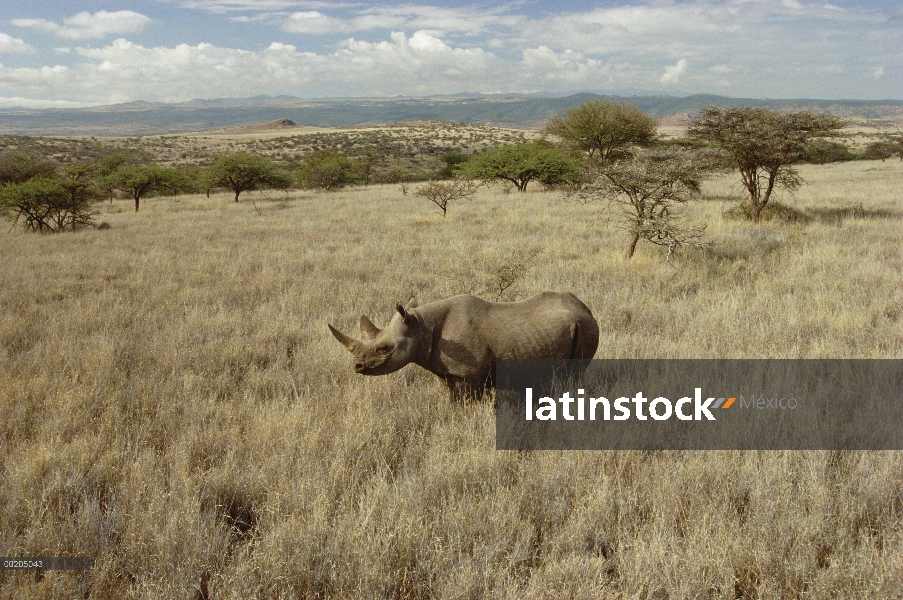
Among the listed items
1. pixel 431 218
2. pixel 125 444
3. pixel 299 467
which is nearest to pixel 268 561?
pixel 299 467

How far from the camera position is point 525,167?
1078 inches

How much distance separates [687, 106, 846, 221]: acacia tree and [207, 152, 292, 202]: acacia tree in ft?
75.2

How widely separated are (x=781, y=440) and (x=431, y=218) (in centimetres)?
1464

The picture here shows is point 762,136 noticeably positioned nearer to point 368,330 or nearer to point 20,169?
point 368,330

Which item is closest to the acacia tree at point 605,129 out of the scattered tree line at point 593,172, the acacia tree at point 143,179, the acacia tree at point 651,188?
the scattered tree line at point 593,172

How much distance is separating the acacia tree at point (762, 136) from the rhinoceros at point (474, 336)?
13.5 meters

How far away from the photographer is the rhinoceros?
3873 millimetres

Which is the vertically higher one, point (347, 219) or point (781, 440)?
point (347, 219)

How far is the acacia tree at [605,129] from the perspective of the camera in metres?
33.7

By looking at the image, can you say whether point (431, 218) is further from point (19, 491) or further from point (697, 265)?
point (19, 491)

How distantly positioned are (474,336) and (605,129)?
33452mm

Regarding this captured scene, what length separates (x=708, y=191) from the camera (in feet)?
82.1

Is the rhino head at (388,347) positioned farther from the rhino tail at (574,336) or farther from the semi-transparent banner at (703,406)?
the rhino tail at (574,336)

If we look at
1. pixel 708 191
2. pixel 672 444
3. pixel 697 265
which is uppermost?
pixel 708 191
